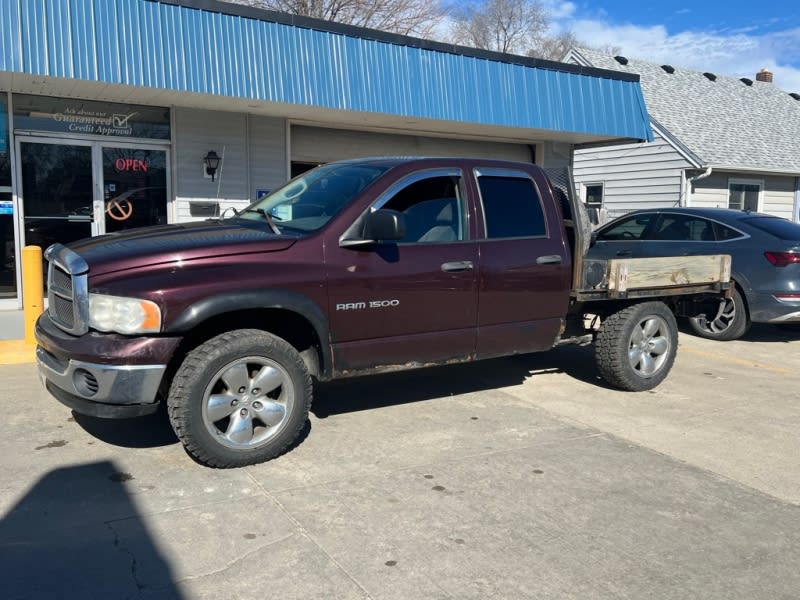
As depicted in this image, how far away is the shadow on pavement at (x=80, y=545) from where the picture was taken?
3029mm

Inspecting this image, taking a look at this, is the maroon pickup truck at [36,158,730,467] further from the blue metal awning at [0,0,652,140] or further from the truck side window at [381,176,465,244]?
the blue metal awning at [0,0,652,140]

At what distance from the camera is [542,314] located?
5676mm

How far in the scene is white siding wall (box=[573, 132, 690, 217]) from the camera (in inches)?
701

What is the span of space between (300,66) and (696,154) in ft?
38.1

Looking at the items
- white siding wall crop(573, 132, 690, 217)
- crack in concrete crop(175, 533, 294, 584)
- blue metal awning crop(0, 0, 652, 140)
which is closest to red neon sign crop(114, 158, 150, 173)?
blue metal awning crop(0, 0, 652, 140)

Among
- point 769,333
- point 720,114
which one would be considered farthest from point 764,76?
point 769,333

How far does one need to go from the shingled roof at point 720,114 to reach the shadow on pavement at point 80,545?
16.5 metres

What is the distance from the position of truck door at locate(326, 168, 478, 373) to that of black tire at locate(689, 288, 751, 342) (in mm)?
4978

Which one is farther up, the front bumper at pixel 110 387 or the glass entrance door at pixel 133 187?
the glass entrance door at pixel 133 187

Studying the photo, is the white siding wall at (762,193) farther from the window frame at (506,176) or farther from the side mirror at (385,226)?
the side mirror at (385,226)

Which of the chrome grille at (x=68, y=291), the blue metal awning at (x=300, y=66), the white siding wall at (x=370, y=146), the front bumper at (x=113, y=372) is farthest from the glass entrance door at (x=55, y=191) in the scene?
the front bumper at (x=113, y=372)

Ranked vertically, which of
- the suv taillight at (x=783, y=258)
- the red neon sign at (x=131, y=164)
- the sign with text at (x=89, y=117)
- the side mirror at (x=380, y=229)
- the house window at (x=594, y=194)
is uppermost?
the sign with text at (x=89, y=117)

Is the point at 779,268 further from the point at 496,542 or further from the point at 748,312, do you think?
the point at 496,542

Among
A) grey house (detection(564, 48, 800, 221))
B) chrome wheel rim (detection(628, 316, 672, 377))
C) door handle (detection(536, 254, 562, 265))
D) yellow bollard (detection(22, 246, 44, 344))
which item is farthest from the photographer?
grey house (detection(564, 48, 800, 221))
